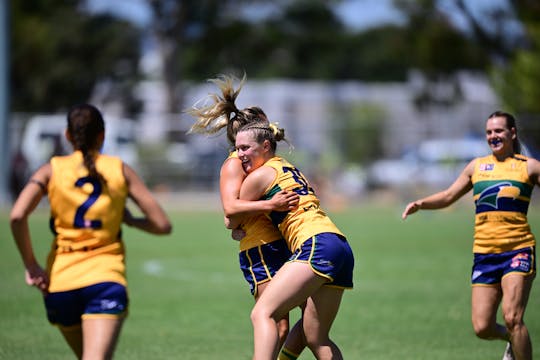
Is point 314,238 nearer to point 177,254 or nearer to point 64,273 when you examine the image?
point 64,273

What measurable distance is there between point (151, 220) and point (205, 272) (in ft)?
32.1

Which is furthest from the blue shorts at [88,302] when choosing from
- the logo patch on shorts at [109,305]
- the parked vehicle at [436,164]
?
the parked vehicle at [436,164]

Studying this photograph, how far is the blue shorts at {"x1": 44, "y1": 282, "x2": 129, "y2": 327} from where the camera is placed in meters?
5.29

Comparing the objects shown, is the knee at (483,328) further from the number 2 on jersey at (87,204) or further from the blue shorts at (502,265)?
the number 2 on jersey at (87,204)

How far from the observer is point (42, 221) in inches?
1015

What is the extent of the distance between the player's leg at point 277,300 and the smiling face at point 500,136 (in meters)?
2.47

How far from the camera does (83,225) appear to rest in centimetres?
540

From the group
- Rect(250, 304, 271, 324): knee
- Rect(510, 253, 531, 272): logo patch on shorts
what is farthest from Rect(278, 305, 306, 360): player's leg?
Rect(510, 253, 531, 272): logo patch on shorts

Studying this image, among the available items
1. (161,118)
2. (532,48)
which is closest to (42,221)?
(161,118)

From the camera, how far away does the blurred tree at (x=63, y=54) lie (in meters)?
55.7

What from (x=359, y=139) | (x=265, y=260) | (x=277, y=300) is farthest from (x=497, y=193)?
(x=359, y=139)

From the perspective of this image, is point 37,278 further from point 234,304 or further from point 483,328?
point 234,304

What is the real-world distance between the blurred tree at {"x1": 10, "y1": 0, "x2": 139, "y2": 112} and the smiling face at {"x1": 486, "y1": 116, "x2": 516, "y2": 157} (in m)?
50.4

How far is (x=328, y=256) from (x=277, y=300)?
1.45 feet
